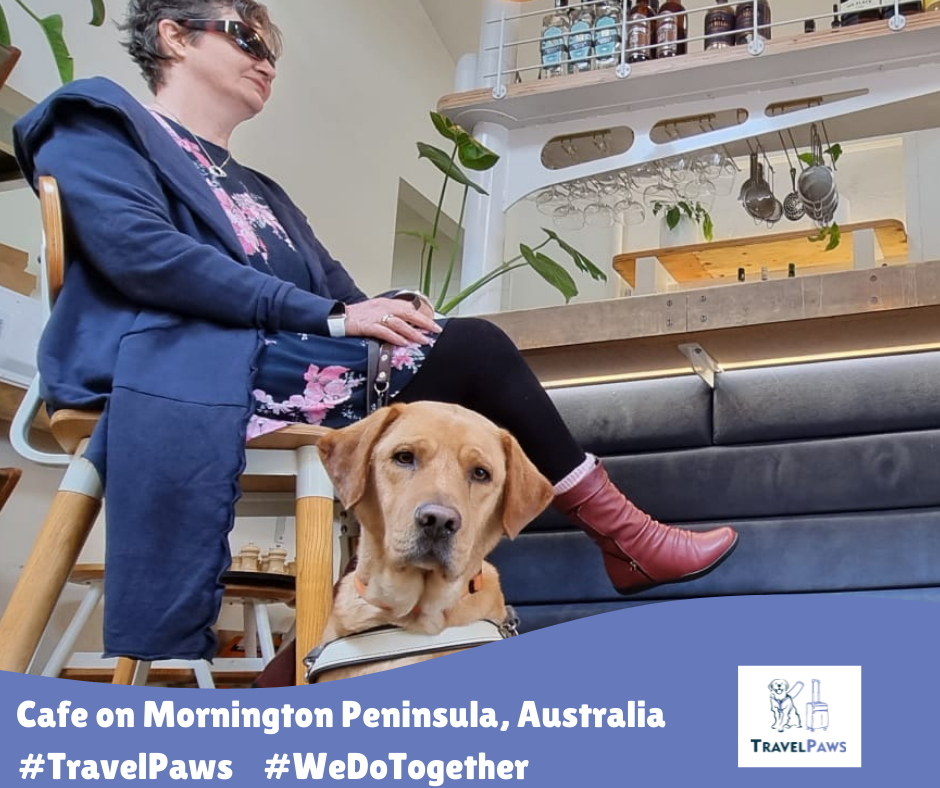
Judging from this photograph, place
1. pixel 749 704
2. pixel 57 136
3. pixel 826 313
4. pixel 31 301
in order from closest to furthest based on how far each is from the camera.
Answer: pixel 749 704
pixel 57 136
pixel 826 313
pixel 31 301

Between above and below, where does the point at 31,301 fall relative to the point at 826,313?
above

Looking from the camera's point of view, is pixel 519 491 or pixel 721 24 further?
pixel 721 24

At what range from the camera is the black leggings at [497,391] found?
838mm

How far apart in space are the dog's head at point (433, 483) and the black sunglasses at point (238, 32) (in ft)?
1.69

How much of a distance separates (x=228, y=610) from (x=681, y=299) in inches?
61.0

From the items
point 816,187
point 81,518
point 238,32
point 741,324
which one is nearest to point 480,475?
point 81,518

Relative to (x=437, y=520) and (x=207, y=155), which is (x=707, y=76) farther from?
(x=437, y=520)

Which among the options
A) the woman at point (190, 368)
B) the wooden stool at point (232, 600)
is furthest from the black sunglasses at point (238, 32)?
the wooden stool at point (232, 600)

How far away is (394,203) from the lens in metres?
3.31

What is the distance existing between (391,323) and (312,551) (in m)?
0.21

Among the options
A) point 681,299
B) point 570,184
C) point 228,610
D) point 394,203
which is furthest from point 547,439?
point 394,203

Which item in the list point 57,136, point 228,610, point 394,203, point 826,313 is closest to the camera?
point 57,136

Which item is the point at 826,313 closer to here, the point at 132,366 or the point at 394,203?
the point at 132,366

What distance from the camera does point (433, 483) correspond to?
696 mm
